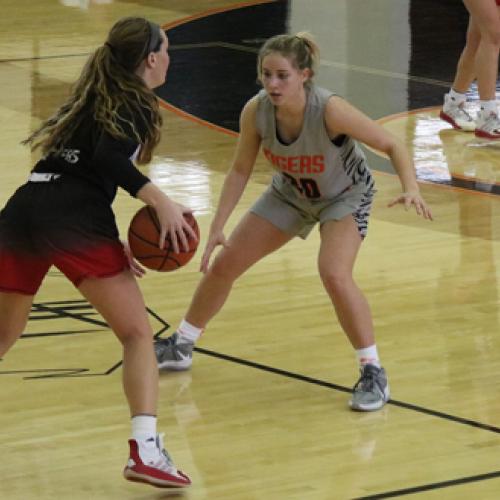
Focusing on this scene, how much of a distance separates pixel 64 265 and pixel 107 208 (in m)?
0.26

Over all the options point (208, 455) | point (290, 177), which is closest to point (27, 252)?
point (208, 455)

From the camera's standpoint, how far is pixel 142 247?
545 centimetres

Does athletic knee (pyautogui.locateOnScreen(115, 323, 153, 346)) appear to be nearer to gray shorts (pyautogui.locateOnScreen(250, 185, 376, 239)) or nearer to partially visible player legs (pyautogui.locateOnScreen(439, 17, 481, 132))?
gray shorts (pyautogui.locateOnScreen(250, 185, 376, 239))

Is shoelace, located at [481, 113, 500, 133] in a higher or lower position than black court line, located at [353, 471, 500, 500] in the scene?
lower

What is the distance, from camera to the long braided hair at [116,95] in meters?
5.09

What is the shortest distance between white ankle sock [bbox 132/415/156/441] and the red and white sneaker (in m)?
0.01

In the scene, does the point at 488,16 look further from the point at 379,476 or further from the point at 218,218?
the point at 379,476

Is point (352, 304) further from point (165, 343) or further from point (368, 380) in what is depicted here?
point (165, 343)

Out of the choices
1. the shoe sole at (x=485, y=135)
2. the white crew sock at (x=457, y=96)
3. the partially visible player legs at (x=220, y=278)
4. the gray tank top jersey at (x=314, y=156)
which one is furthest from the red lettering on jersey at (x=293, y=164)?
the white crew sock at (x=457, y=96)

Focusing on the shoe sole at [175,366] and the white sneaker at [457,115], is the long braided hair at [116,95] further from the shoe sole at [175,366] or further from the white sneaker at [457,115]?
the white sneaker at [457,115]

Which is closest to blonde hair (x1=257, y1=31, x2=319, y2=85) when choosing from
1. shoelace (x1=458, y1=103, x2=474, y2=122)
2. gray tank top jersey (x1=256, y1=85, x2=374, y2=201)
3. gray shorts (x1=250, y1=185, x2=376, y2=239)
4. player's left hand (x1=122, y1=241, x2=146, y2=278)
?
gray tank top jersey (x1=256, y1=85, x2=374, y2=201)

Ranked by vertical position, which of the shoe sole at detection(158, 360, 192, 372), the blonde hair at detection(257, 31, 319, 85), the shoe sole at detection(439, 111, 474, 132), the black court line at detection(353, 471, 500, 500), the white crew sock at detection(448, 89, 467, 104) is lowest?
the shoe sole at detection(439, 111, 474, 132)

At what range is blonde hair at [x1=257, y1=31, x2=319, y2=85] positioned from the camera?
5.96m

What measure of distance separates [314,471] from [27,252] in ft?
4.12
